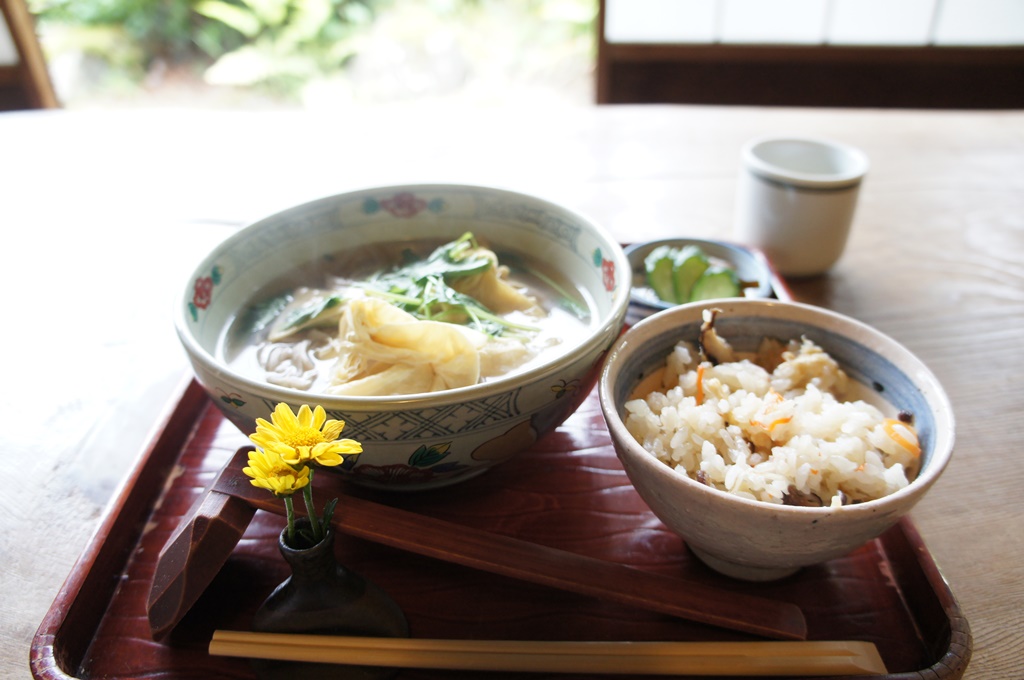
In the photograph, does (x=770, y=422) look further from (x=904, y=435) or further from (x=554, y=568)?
(x=554, y=568)

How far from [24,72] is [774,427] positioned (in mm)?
4425

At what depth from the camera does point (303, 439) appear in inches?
32.0

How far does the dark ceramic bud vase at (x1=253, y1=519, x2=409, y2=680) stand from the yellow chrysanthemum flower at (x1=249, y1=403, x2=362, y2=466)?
0.14 metres

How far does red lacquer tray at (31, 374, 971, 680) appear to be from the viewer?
37.8 inches

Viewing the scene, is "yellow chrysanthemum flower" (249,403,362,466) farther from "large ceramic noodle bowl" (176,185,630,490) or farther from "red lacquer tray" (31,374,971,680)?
"red lacquer tray" (31,374,971,680)

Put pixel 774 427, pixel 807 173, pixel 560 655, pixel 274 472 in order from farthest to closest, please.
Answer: pixel 807 173, pixel 774 427, pixel 560 655, pixel 274 472

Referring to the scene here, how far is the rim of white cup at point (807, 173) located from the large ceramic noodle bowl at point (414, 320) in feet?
2.38

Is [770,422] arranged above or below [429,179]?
above

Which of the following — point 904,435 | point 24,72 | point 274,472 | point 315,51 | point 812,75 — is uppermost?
point 274,472

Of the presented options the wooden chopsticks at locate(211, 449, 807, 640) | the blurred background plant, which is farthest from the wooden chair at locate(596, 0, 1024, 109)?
the wooden chopsticks at locate(211, 449, 807, 640)

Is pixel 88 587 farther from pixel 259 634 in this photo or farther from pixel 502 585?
pixel 502 585

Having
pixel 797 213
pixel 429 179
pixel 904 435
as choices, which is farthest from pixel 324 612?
pixel 429 179

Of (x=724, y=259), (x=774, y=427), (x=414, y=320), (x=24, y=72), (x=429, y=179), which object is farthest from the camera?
(x=24, y=72)

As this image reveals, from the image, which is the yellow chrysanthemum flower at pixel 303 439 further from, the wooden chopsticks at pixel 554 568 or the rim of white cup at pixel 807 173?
the rim of white cup at pixel 807 173
